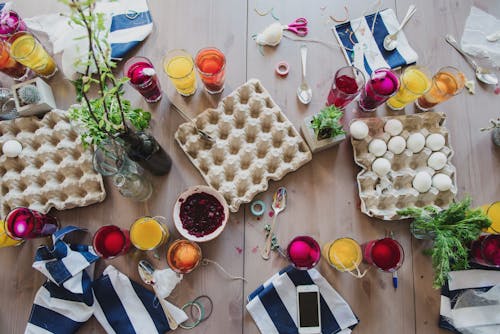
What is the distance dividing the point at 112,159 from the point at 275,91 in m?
0.56

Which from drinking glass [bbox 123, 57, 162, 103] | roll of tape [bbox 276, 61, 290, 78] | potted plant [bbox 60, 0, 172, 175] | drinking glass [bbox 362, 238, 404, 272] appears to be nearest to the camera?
potted plant [bbox 60, 0, 172, 175]

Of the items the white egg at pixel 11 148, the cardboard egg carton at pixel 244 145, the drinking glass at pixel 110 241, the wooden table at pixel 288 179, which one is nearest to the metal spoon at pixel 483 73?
the wooden table at pixel 288 179

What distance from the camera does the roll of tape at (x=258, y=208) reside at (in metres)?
1.13

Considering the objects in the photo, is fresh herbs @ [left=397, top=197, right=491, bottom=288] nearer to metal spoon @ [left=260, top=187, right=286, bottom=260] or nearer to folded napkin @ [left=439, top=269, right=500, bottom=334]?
folded napkin @ [left=439, top=269, right=500, bottom=334]

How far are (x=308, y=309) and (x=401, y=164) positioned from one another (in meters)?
0.53

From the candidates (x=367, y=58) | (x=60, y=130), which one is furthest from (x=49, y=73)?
(x=367, y=58)

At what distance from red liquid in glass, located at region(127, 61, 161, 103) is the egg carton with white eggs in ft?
2.06

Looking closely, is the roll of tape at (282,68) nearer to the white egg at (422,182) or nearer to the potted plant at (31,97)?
the white egg at (422,182)

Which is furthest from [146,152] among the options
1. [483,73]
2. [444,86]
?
[483,73]

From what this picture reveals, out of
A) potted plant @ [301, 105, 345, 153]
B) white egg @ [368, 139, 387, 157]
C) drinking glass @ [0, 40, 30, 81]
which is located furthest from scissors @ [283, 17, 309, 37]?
drinking glass @ [0, 40, 30, 81]

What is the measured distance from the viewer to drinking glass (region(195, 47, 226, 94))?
44.1 inches

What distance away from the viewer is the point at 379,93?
3.59 feet

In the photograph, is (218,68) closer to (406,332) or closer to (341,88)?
(341,88)

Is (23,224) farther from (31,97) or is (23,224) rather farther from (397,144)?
(397,144)
